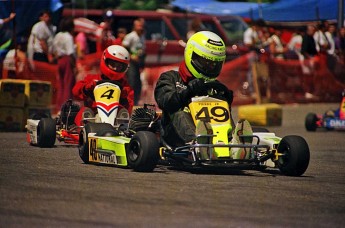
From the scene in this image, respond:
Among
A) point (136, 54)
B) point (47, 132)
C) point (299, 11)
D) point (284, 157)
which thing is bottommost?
point (284, 157)

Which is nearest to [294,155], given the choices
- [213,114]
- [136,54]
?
[213,114]

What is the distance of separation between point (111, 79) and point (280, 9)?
1382 cm

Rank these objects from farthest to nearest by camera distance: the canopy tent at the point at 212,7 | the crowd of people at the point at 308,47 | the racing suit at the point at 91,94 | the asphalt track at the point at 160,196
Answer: the canopy tent at the point at 212,7 → the crowd of people at the point at 308,47 → the racing suit at the point at 91,94 → the asphalt track at the point at 160,196

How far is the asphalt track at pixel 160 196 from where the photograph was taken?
7.09m

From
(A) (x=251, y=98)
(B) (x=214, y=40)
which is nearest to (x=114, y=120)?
(B) (x=214, y=40)

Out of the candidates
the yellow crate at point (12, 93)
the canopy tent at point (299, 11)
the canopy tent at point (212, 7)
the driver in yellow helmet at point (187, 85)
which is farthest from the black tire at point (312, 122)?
Result: the canopy tent at point (212, 7)

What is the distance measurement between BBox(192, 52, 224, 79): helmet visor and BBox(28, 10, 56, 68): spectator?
8.75 m

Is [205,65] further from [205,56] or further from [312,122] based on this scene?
[312,122]

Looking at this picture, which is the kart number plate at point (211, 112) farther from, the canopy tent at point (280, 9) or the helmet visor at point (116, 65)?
the canopy tent at point (280, 9)

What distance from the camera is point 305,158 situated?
9727mm

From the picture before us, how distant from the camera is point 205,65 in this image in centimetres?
1045

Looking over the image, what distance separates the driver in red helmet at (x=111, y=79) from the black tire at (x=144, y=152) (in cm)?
305

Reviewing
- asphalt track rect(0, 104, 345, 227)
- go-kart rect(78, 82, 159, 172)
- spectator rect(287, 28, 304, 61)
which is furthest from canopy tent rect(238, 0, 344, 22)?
asphalt track rect(0, 104, 345, 227)

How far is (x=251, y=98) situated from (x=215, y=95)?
41.4 ft
